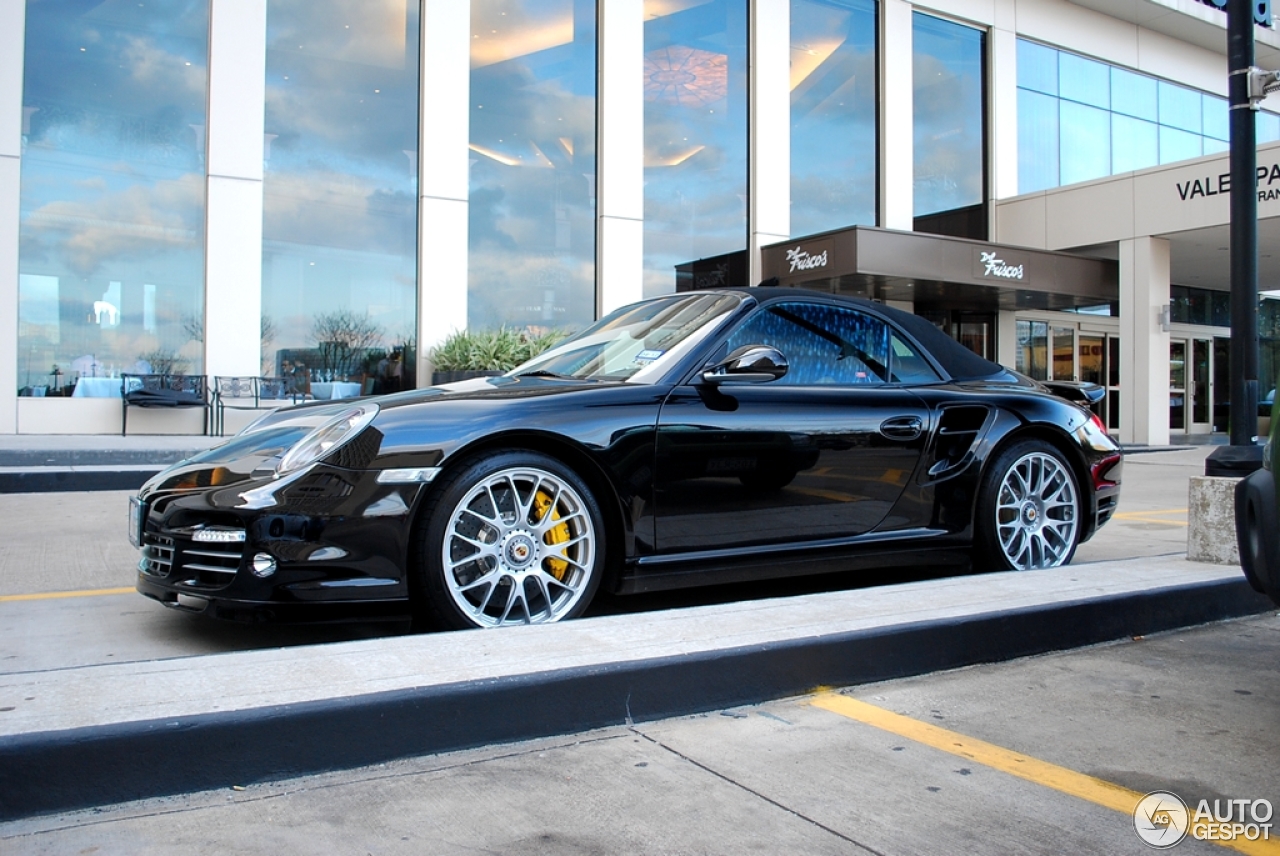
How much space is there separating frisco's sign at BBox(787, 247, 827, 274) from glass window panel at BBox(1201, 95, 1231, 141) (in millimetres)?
14254

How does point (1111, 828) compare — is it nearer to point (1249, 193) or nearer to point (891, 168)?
point (1249, 193)

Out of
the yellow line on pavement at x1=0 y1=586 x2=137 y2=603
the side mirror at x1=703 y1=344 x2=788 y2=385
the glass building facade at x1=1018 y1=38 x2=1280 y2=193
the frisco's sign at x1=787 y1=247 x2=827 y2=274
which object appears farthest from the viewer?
the glass building facade at x1=1018 y1=38 x2=1280 y2=193

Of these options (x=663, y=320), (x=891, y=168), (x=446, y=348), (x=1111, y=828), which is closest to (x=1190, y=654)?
(x=1111, y=828)

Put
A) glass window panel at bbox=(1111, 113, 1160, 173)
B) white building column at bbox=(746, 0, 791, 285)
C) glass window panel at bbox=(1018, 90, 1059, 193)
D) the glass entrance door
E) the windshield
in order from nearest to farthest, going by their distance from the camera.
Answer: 1. the windshield
2. white building column at bbox=(746, 0, 791, 285)
3. glass window panel at bbox=(1018, 90, 1059, 193)
4. the glass entrance door
5. glass window panel at bbox=(1111, 113, 1160, 173)

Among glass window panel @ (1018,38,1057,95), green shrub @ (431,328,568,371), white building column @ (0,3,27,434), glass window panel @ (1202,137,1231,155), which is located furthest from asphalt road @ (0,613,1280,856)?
glass window panel @ (1202,137,1231,155)

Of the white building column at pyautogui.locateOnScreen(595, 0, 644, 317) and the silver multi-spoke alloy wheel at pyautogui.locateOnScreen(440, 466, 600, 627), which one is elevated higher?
the white building column at pyautogui.locateOnScreen(595, 0, 644, 317)

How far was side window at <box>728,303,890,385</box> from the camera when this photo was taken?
4363 mm

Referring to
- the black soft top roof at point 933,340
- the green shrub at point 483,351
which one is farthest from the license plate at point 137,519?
the green shrub at point 483,351

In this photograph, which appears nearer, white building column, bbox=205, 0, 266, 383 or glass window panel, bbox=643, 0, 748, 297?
white building column, bbox=205, 0, 266, 383

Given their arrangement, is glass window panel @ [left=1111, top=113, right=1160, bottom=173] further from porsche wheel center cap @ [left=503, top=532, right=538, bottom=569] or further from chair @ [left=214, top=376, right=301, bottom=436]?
porsche wheel center cap @ [left=503, top=532, right=538, bottom=569]

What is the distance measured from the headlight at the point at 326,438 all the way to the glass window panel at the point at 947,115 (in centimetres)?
1953

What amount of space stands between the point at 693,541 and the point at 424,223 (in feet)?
43.3

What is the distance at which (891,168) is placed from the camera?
814 inches

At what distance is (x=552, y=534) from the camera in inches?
142
